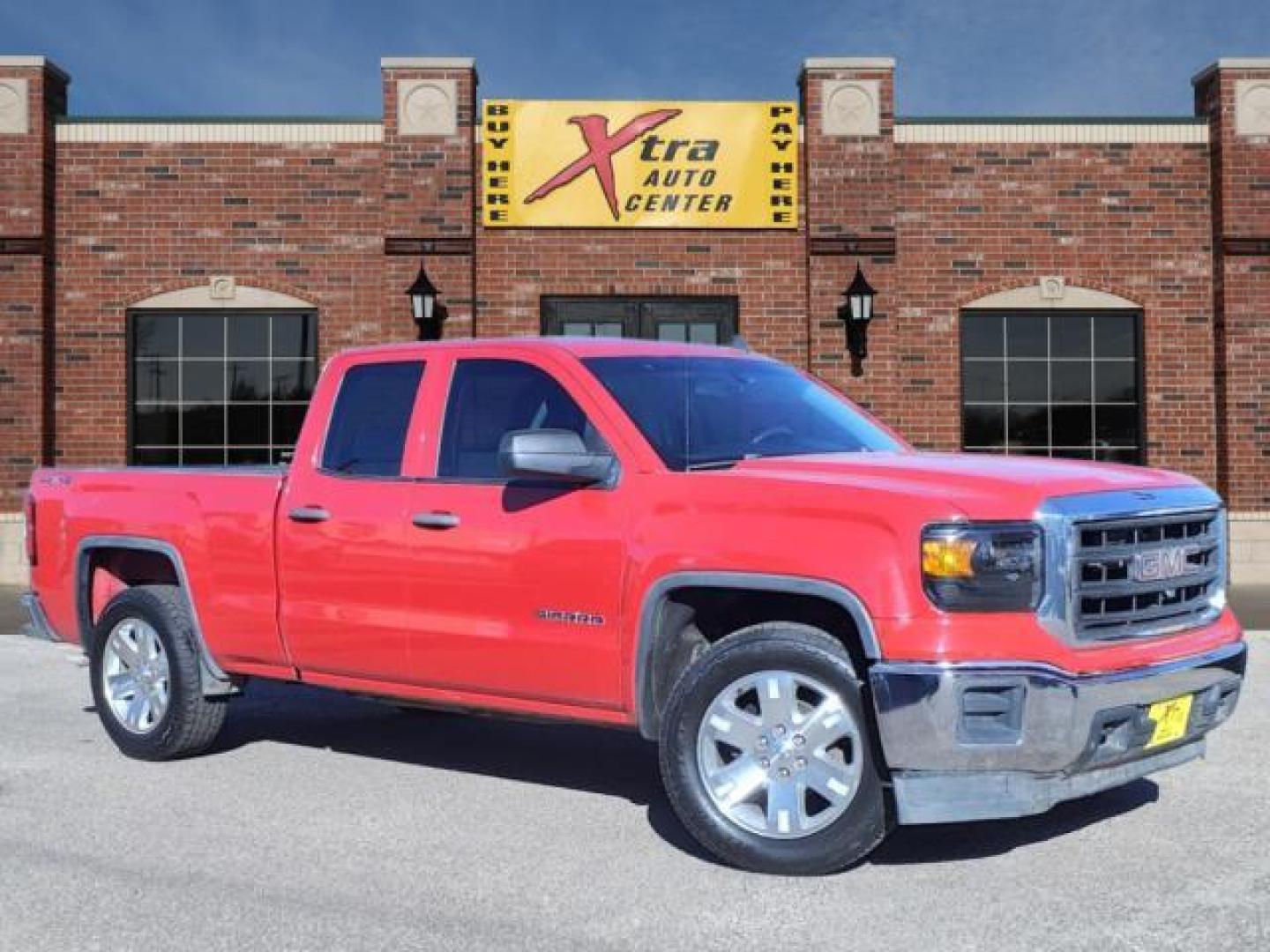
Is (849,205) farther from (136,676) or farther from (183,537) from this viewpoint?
(136,676)

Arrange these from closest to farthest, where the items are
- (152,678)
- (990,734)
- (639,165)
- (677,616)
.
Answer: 1. (990,734)
2. (677,616)
3. (152,678)
4. (639,165)

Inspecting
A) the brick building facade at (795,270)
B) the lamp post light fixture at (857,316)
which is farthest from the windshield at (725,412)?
the brick building facade at (795,270)

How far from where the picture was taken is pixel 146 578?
738 centimetres

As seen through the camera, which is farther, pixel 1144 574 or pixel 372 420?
pixel 372 420

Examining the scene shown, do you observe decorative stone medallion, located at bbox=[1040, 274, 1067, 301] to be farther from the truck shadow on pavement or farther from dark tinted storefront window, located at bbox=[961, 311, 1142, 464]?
the truck shadow on pavement

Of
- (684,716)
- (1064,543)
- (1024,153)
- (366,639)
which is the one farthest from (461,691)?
(1024,153)

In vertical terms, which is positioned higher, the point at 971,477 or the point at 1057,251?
the point at 1057,251

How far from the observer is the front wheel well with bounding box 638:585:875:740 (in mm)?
5055

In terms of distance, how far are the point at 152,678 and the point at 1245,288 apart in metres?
14.2

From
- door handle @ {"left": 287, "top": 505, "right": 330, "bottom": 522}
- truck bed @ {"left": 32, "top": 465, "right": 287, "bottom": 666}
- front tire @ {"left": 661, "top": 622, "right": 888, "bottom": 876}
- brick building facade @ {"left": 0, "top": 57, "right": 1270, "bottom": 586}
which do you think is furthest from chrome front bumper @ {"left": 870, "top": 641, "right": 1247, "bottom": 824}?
brick building facade @ {"left": 0, "top": 57, "right": 1270, "bottom": 586}

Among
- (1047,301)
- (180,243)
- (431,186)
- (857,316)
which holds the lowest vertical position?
(857,316)

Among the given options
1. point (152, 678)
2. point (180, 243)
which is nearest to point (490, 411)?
point (152, 678)

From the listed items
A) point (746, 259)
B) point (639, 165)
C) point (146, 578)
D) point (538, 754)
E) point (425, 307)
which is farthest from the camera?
point (746, 259)

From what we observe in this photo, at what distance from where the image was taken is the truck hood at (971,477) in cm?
461
